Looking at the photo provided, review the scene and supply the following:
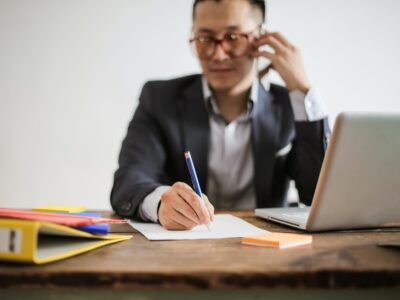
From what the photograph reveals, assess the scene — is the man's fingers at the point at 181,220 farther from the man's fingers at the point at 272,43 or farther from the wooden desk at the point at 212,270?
the man's fingers at the point at 272,43

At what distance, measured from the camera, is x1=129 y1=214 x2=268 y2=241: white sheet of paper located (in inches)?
31.5

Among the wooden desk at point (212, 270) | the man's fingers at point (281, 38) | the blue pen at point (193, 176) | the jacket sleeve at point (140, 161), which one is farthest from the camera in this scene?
the man's fingers at point (281, 38)

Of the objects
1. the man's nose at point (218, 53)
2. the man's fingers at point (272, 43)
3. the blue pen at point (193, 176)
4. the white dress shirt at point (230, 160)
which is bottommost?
the white dress shirt at point (230, 160)

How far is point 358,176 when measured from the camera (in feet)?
2.60

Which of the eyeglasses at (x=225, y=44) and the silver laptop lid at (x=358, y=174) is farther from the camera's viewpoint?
the eyeglasses at (x=225, y=44)

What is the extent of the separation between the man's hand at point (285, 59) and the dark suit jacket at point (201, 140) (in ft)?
0.45

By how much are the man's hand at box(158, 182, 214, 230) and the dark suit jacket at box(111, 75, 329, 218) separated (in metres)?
0.45

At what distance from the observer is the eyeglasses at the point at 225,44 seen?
1.51 meters

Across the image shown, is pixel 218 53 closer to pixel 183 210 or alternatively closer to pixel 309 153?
pixel 309 153

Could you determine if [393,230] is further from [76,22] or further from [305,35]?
[76,22]

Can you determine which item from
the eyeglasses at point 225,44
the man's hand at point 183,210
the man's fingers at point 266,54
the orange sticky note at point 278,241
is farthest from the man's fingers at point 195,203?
the man's fingers at point 266,54

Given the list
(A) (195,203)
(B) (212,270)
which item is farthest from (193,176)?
(B) (212,270)

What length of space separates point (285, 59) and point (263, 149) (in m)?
0.35

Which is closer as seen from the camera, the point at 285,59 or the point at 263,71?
the point at 285,59
